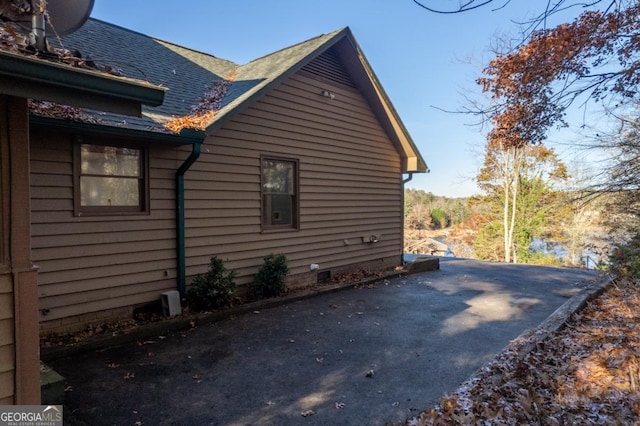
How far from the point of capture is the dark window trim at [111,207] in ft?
15.9

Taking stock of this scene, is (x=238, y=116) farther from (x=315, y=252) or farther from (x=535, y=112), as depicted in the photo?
(x=535, y=112)

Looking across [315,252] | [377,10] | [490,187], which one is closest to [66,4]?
[377,10]

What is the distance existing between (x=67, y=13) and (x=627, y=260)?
455 inches

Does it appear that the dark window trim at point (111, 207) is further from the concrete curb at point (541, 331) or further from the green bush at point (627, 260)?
the green bush at point (627, 260)

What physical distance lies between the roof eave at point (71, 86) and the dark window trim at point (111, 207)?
3.15m

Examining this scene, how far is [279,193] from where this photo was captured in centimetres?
759

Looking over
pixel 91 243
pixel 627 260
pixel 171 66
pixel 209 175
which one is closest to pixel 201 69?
pixel 171 66

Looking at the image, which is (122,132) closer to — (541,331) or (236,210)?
(236,210)

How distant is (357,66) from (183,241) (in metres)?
5.79

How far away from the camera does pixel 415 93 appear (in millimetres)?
15133

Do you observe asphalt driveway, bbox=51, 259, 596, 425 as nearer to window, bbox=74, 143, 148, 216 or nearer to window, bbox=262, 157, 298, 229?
window, bbox=262, 157, 298, 229

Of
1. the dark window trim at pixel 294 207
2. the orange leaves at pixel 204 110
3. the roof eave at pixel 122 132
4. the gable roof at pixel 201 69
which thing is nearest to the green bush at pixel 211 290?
the dark window trim at pixel 294 207

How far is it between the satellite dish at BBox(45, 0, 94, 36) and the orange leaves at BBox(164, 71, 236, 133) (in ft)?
6.80
